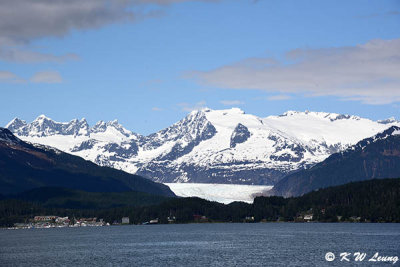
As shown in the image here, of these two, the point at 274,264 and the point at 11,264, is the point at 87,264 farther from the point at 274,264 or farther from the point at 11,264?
the point at 274,264

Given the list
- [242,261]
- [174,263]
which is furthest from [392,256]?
[174,263]

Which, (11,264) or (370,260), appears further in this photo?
(11,264)

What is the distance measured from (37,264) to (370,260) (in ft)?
266

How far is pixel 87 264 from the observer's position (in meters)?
195

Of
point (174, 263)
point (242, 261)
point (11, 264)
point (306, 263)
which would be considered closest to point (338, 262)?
point (306, 263)

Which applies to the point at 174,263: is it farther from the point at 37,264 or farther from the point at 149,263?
the point at 37,264

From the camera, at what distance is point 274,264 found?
608 feet

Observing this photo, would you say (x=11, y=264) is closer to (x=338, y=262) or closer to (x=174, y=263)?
(x=174, y=263)

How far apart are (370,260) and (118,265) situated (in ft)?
195

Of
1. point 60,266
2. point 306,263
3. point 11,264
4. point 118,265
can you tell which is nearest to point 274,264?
point 306,263

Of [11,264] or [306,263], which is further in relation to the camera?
[11,264]

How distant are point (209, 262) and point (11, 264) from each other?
4954 cm

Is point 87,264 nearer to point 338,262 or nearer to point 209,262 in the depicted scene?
point 209,262

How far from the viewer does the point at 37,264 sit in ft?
652
